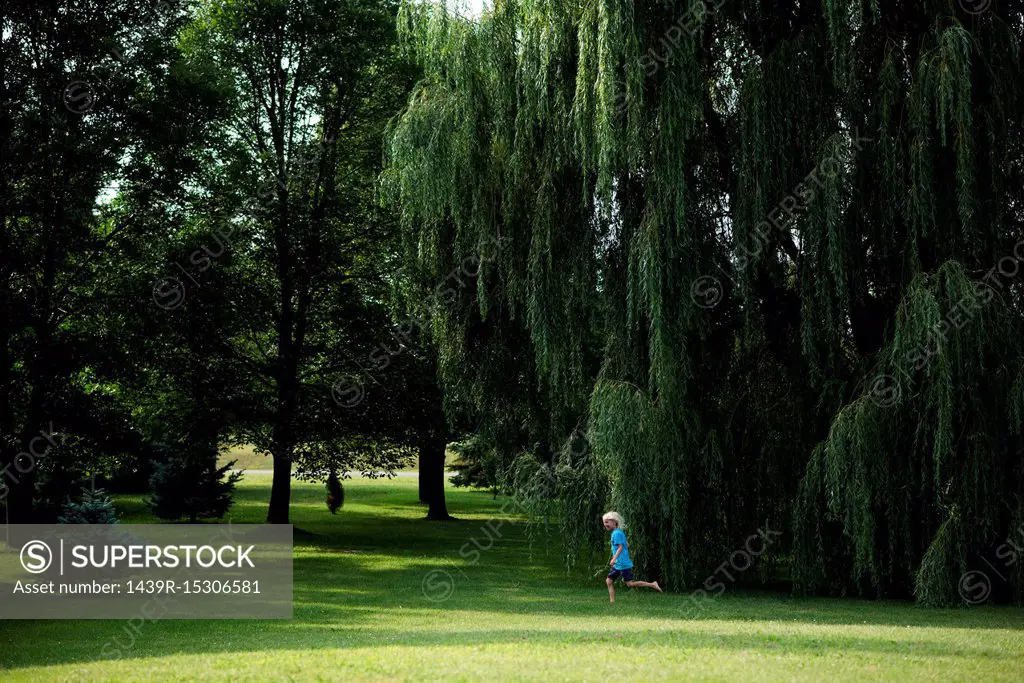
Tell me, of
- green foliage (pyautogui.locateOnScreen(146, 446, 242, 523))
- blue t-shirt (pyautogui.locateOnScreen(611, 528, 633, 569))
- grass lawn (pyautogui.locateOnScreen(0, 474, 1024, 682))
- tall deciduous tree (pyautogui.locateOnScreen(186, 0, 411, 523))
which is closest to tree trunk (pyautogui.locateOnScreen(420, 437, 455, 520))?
green foliage (pyautogui.locateOnScreen(146, 446, 242, 523))

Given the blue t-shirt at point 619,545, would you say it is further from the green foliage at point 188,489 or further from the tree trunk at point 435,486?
the tree trunk at point 435,486

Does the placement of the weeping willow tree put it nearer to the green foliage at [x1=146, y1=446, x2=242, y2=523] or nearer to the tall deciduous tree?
the tall deciduous tree

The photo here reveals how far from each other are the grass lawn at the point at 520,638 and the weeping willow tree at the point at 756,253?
1.40 metres

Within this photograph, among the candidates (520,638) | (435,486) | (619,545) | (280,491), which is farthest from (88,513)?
(435,486)

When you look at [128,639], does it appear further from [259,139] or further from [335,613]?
[259,139]

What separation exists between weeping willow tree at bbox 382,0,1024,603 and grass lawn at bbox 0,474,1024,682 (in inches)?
55.3

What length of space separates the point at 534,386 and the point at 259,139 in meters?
12.9

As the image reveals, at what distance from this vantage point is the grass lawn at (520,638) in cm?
872

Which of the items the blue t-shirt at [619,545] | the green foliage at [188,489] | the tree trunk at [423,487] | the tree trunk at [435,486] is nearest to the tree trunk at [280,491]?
the green foliage at [188,489]

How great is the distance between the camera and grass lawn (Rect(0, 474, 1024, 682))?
872 cm

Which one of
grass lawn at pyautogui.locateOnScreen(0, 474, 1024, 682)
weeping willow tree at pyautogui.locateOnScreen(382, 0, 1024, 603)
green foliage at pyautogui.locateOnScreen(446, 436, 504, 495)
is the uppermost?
weeping willow tree at pyautogui.locateOnScreen(382, 0, 1024, 603)

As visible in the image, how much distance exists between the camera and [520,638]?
10.9 m

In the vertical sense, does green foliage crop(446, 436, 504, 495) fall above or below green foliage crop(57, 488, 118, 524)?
above

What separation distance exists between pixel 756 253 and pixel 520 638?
283 inches
